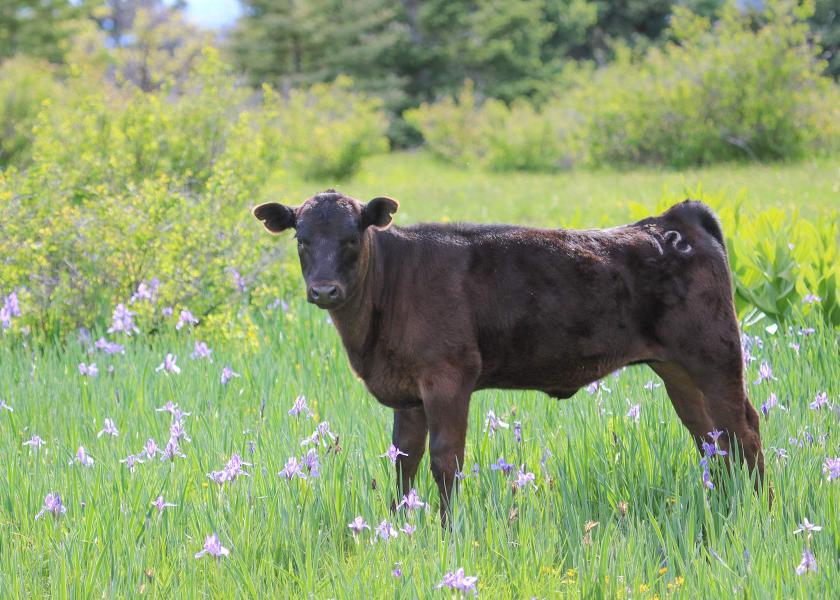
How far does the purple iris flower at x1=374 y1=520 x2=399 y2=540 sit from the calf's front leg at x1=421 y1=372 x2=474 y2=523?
544mm

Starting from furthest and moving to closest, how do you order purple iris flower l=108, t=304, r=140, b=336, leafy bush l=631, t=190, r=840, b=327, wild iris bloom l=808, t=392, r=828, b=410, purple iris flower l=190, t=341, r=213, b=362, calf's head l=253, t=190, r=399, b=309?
leafy bush l=631, t=190, r=840, b=327, purple iris flower l=108, t=304, r=140, b=336, purple iris flower l=190, t=341, r=213, b=362, wild iris bloom l=808, t=392, r=828, b=410, calf's head l=253, t=190, r=399, b=309

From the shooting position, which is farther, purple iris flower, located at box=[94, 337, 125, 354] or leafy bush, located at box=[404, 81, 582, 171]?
leafy bush, located at box=[404, 81, 582, 171]

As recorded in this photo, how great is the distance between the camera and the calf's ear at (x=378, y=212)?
13.4 feet

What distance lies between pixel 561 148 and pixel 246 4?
1679 cm

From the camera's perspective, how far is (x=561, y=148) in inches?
856

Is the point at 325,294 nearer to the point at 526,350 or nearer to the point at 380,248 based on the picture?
the point at 380,248

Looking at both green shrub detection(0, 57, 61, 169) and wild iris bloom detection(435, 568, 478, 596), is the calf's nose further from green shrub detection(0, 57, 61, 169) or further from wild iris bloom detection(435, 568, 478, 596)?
green shrub detection(0, 57, 61, 169)

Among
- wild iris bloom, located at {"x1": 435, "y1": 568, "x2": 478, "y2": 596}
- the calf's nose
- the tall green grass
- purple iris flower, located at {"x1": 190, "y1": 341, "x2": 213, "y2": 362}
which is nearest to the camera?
wild iris bloom, located at {"x1": 435, "y1": 568, "x2": 478, "y2": 596}

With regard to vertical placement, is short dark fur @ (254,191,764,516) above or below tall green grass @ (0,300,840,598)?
above

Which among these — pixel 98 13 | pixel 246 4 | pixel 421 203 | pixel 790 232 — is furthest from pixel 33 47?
pixel 790 232

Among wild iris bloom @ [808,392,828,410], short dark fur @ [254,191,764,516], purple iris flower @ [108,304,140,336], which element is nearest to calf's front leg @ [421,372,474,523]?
short dark fur @ [254,191,764,516]

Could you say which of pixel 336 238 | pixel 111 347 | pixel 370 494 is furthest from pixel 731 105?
pixel 370 494

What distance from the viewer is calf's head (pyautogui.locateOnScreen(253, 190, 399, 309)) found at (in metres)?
3.91

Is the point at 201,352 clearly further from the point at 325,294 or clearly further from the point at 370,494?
the point at 370,494
